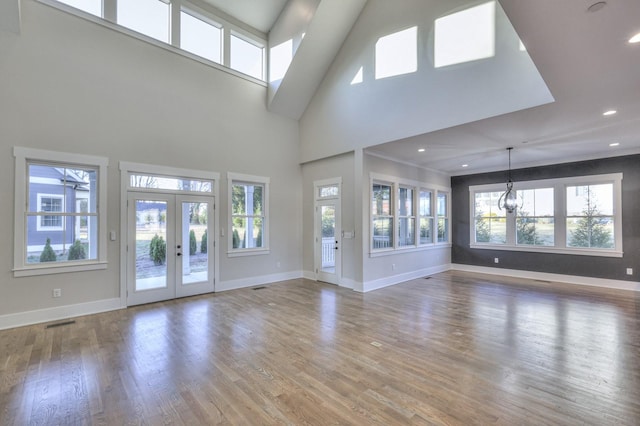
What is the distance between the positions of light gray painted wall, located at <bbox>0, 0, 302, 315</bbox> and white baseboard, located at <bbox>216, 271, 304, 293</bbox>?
12 cm

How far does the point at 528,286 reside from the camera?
6453 millimetres

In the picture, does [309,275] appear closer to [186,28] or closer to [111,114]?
[111,114]

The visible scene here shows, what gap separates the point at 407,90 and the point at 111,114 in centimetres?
517

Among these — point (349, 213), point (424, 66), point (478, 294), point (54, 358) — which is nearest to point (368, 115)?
point (424, 66)

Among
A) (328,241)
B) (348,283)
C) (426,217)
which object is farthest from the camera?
(426,217)

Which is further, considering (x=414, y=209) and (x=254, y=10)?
(x=414, y=209)

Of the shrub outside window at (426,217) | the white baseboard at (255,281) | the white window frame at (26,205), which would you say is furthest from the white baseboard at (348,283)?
the white window frame at (26,205)

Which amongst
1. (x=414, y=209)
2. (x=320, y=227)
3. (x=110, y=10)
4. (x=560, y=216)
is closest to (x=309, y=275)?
(x=320, y=227)

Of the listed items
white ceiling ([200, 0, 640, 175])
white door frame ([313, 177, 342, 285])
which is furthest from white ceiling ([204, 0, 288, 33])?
white door frame ([313, 177, 342, 285])

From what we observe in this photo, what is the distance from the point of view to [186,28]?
5.90 m

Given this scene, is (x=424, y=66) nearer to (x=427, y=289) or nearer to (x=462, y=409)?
(x=427, y=289)

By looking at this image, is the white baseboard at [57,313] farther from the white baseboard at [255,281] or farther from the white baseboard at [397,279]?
the white baseboard at [397,279]

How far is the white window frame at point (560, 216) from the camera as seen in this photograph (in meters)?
6.34

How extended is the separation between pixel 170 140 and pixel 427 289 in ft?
19.8
